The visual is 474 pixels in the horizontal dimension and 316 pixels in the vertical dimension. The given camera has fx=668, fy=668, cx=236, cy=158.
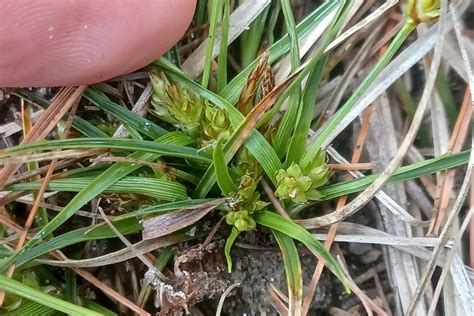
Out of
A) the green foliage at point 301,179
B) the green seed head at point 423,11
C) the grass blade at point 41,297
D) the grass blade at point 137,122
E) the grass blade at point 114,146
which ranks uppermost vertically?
the green seed head at point 423,11

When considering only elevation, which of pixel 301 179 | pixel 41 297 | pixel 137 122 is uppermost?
pixel 137 122

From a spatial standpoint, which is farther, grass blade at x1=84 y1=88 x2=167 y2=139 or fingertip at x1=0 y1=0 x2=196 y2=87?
grass blade at x1=84 y1=88 x2=167 y2=139

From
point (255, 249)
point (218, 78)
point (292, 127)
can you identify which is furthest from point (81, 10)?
point (255, 249)

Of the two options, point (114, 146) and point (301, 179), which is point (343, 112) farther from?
point (114, 146)

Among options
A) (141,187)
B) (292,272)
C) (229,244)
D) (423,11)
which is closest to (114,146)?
(141,187)

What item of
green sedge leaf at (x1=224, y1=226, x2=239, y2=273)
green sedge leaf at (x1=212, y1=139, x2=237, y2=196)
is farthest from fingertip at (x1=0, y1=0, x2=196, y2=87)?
green sedge leaf at (x1=224, y1=226, x2=239, y2=273)

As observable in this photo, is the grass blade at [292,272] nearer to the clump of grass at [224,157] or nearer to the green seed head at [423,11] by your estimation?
the clump of grass at [224,157]

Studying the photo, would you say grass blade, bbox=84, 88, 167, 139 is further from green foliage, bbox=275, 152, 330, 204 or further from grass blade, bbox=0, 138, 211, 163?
green foliage, bbox=275, 152, 330, 204

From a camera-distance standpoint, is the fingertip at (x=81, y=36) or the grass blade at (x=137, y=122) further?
the grass blade at (x=137, y=122)

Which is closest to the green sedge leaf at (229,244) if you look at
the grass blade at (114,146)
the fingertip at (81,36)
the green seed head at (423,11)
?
the grass blade at (114,146)

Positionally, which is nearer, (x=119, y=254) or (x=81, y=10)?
(x=81, y=10)

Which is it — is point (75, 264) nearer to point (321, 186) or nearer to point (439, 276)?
point (321, 186)
